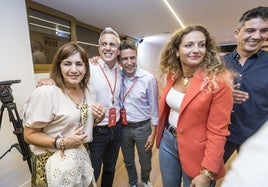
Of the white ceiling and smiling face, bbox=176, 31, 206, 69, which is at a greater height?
the white ceiling

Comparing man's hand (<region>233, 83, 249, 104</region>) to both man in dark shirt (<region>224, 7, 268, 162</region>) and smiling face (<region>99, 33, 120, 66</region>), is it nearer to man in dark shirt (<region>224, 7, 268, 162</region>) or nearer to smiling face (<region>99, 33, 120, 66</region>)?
man in dark shirt (<region>224, 7, 268, 162</region>)

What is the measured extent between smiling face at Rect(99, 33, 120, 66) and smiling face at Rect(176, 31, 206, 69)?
695mm

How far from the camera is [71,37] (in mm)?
3734

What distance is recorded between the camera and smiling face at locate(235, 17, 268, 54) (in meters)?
1.33

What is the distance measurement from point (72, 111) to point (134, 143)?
97cm

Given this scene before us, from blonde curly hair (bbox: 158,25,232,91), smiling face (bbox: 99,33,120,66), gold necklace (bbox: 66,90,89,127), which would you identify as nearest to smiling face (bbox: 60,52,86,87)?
gold necklace (bbox: 66,90,89,127)

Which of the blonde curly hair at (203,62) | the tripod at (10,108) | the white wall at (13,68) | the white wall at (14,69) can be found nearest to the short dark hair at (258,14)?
the blonde curly hair at (203,62)

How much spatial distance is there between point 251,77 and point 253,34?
280mm

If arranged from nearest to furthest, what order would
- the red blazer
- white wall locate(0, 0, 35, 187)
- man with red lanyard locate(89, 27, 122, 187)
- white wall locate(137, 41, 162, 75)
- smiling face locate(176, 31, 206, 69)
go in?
the red blazer, smiling face locate(176, 31, 206, 69), man with red lanyard locate(89, 27, 122, 187), white wall locate(0, 0, 35, 187), white wall locate(137, 41, 162, 75)

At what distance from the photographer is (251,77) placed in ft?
4.36

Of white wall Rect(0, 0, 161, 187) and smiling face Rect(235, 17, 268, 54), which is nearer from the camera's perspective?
smiling face Rect(235, 17, 268, 54)

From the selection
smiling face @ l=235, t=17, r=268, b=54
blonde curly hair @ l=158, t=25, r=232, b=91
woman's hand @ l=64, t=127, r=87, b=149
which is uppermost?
smiling face @ l=235, t=17, r=268, b=54

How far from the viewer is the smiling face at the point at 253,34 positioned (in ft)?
4.36

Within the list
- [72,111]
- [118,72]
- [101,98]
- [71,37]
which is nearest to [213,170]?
[72,111]
